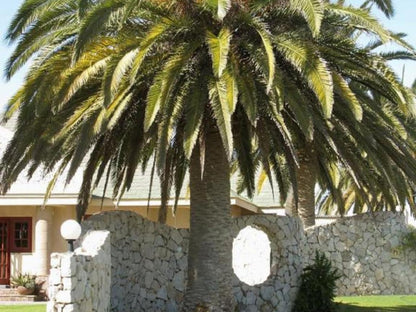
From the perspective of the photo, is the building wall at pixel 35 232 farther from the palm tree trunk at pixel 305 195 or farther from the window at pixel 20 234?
the palm tree trunk at pixel 305 195

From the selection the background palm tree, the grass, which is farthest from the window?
the background palm tree

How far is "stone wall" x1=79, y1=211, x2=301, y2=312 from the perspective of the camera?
691 inches

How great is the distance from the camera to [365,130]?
15.1m

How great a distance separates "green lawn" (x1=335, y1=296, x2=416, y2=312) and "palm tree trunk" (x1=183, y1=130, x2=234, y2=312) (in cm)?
487

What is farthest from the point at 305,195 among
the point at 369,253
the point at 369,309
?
the point at 369,309

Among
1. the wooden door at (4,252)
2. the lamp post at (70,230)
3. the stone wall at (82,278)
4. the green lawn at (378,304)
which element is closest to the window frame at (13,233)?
the wooden door at (4,252)

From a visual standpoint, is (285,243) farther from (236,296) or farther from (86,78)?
(86,78)

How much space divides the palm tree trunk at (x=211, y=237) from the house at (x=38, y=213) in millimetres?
8704

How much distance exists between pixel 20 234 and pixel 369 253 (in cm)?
1156

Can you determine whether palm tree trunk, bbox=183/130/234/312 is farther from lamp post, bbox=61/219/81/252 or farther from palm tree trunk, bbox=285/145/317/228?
palm tree trunk, bbox=285/145/317/228

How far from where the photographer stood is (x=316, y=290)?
59.9 feet

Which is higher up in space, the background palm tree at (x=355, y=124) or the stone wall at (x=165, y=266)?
the background palm tree at (x=355, y=124)

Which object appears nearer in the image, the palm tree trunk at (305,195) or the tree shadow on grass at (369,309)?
the tree shadow on grass at (369,309)

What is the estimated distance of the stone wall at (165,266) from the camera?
17562 mm
